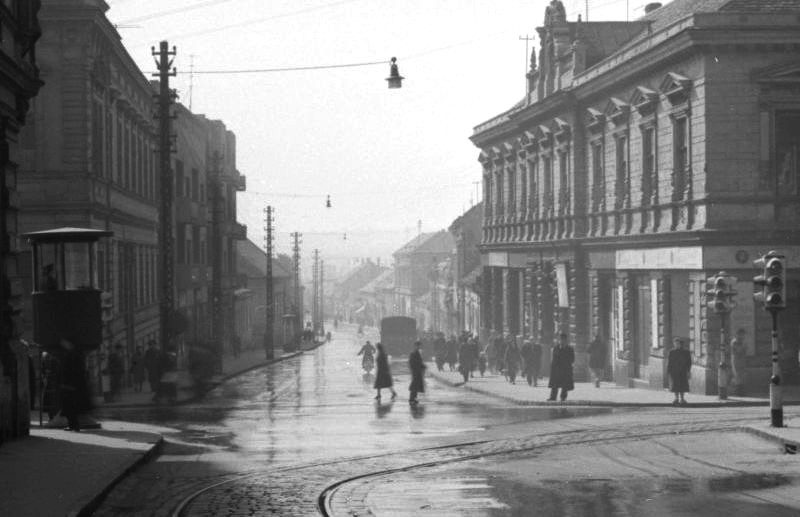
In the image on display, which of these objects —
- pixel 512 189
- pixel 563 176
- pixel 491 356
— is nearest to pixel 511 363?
pixel 563 176

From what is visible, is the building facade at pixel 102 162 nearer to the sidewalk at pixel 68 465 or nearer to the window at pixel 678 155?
the window at pixel 678 155

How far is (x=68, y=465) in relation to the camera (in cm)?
1541

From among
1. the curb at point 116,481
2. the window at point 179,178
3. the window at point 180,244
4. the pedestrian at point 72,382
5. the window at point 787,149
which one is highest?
the window at point 179,178

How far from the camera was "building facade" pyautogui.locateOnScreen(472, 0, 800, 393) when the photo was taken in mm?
30500

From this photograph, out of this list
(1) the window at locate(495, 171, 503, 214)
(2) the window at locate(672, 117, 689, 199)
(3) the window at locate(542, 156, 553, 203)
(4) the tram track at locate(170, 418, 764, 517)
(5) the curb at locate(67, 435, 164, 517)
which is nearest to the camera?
(5) the curb at locate(67, 435, 164, 517)

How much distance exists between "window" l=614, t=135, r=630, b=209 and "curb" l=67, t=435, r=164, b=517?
22146 mm

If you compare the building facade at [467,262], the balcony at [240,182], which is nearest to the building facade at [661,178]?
the building facade at [467,262]

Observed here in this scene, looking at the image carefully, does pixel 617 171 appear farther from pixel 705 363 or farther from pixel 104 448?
pixel 104 448

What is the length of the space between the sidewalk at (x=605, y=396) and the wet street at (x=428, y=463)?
8.07 feet

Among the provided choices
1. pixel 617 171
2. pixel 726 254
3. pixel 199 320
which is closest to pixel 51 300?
pixel 726 254

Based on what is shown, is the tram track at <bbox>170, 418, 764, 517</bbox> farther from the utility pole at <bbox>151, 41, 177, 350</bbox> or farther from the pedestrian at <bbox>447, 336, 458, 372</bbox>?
the pedestrian at <bbox>447, 336, 458, 372</bbox>

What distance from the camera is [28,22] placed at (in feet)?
63.5

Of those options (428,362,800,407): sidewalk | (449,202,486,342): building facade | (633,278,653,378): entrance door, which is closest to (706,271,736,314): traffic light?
(428,362,800,407): sidewalk

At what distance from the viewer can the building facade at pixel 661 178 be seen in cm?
3050
